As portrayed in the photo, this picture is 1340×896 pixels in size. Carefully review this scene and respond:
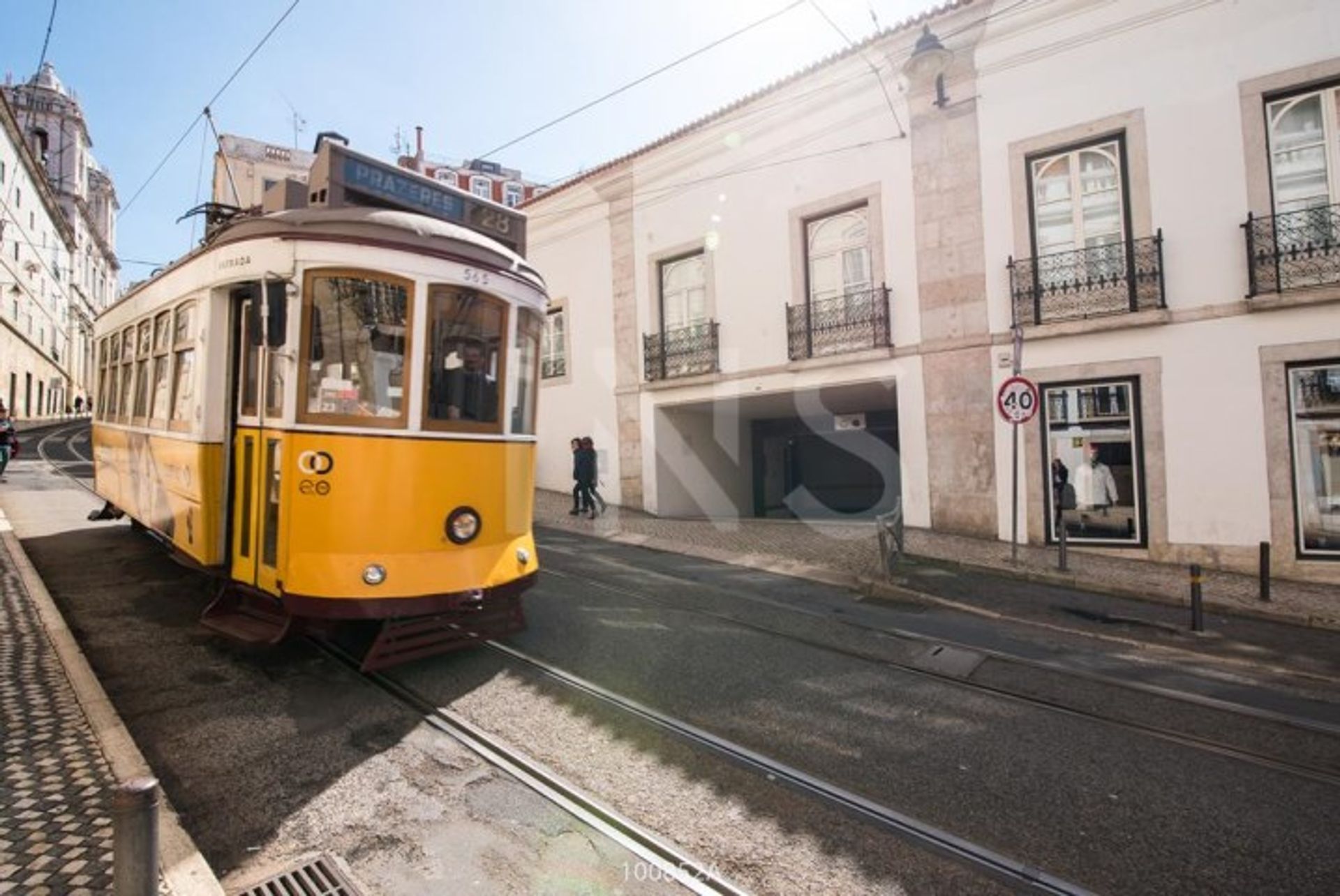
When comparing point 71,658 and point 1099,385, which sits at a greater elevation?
point 1099,385

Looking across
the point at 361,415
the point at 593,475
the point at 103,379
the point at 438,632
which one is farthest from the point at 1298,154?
the point at 103,379

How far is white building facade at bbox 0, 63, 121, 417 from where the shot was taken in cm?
3709

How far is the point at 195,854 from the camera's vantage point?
2.73 meters

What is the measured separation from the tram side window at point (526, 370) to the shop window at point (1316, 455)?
399 inches

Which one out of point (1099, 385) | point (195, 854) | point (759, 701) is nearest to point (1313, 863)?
point (759, 701)

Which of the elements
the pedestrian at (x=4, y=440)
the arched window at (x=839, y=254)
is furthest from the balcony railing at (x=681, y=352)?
the pedestrian at (x=4, y=440)

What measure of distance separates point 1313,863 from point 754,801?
2.44m

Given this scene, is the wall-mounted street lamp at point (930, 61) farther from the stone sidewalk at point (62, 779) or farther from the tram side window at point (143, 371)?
the stone sidewalk at point (62, 779)

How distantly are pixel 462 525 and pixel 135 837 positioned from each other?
2.95 metres

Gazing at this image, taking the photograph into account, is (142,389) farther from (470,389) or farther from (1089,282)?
(1089,282)

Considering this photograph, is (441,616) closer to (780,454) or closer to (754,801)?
(754,801)

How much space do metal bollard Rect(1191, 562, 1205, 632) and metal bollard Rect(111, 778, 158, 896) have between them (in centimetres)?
853

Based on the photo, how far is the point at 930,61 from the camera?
10391 mm

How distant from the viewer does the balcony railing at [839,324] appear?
12.2 meters
